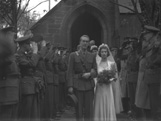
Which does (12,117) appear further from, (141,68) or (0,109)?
(141,68)

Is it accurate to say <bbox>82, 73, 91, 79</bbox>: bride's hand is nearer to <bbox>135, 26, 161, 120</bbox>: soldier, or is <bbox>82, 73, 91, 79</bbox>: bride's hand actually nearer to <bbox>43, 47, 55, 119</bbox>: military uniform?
<bbox>135, 26, 161, 120</bbox>: soldier

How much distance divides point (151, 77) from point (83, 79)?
1561 mm

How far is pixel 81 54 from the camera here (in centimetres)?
718

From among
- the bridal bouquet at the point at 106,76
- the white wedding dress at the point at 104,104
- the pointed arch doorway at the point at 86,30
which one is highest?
the pointed arch doorway at the point at 86,30

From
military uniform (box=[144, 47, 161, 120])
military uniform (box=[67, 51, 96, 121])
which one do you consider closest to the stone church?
military uniform (box=[67, 51, 96, 121])

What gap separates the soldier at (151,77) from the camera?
20.9 feet

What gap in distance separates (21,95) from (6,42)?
3022 mm

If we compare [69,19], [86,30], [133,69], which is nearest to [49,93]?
[133,69]

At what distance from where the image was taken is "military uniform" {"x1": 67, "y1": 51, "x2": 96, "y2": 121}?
688 cm

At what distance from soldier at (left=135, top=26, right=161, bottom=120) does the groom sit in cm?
119

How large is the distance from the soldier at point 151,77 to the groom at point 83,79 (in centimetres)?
119

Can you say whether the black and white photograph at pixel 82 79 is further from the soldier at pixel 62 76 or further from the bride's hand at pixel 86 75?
the soldier at pixel 62 76

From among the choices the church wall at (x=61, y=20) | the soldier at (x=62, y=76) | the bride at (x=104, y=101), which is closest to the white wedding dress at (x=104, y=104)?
the bride at (x=104, y=101)

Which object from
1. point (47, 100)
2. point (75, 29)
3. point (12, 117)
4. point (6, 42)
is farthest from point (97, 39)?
point (6, 42)
